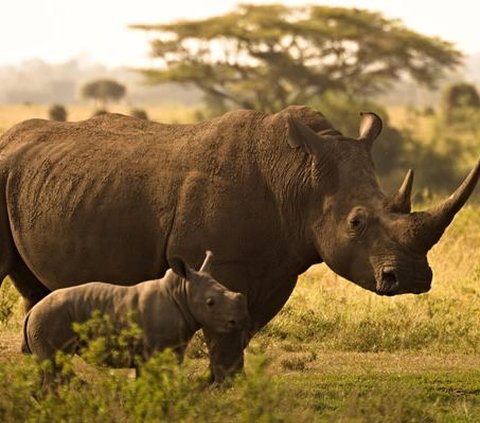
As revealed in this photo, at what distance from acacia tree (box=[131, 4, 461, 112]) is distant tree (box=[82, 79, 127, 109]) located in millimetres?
22667

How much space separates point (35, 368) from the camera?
6.61 meters

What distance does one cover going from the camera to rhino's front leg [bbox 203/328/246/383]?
8.38 meters

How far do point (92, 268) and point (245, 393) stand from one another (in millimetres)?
2963

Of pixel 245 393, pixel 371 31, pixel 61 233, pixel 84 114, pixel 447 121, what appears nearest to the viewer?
pixel 245 393

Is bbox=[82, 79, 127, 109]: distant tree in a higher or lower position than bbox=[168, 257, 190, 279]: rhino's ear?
lower

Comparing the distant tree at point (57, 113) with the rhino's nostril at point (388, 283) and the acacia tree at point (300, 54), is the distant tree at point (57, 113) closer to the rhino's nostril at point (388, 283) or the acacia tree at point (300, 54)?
the acacia tree at point (300, 54)

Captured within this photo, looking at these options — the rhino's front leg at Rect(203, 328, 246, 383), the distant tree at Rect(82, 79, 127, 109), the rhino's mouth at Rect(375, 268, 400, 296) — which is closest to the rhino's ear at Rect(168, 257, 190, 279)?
the rhino's front leg at Rect(203, 328, 246, 383)

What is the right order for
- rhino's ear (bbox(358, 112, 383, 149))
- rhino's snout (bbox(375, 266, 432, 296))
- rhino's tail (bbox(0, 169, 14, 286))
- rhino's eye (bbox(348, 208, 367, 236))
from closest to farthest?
1. rhino's snout (bbox(375, 266, 432, 296))
2. rhino's eye (bbox(348, 208, 367, 236))
3. rhino's ear (bbox(358, 112, 383, 149))
4. rhino's tail (bbox(0, 169, 14, 286))

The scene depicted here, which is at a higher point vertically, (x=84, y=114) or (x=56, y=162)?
(x=56, y=162)

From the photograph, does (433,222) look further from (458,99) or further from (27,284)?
(458,99)

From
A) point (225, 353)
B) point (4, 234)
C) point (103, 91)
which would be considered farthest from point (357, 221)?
point (103, 91)

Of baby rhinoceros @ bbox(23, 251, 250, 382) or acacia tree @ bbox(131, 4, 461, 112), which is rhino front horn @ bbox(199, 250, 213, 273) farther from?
acacia tree @ bbox(131, 4, 461, 112)

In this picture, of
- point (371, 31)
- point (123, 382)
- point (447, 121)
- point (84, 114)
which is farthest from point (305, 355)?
point (84, 114)

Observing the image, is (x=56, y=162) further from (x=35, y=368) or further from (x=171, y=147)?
(x=35, y=368)
